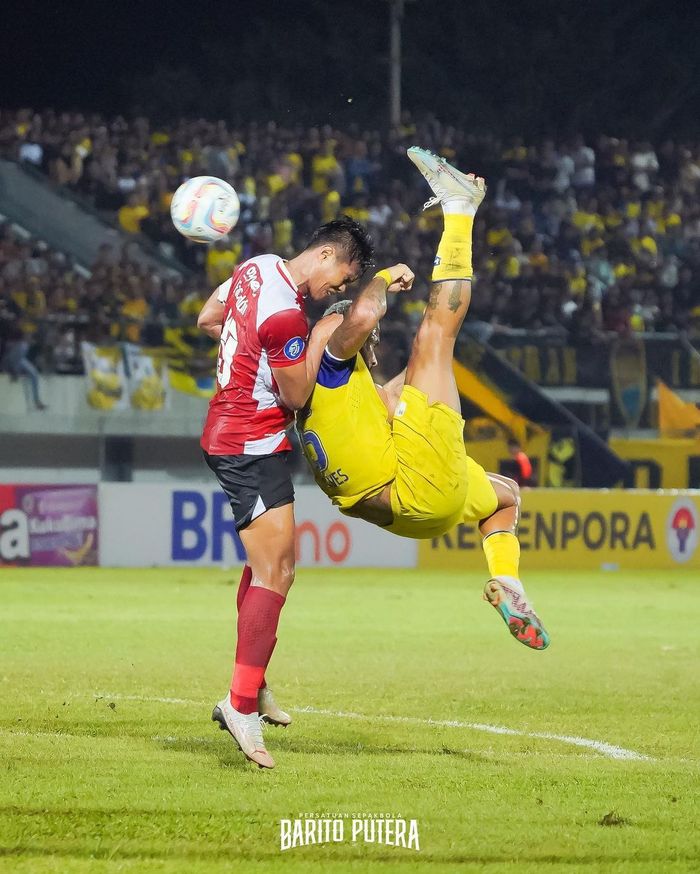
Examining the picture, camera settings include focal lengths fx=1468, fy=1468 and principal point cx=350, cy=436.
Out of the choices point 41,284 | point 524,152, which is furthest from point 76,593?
point 524,152

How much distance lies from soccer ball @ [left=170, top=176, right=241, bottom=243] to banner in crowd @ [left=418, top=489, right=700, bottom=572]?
14.1m

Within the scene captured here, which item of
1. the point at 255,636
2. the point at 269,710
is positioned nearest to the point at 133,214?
the point at 269,710

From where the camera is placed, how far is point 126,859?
13.8 feet

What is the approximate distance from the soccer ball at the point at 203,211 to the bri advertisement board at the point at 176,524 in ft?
40.9

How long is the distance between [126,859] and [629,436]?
1859 centimetres

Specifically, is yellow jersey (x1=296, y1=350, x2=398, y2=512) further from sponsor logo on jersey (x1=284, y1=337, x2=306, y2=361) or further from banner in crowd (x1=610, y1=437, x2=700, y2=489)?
banner in crowd (x1=610, y1=437, x2=700, y2=489)

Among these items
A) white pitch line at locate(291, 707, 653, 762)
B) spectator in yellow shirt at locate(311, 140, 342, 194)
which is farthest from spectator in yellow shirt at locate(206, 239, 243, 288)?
white pitch line at locate(291, 707, 653, 762)

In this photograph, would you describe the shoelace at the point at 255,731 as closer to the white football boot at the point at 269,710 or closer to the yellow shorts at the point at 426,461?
the white football boot at the point at 269,710

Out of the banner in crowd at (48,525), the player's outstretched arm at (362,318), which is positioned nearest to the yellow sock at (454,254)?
the player's outstretched arm at (362,318)

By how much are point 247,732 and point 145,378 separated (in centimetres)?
1442

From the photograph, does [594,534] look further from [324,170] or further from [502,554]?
[502,554]

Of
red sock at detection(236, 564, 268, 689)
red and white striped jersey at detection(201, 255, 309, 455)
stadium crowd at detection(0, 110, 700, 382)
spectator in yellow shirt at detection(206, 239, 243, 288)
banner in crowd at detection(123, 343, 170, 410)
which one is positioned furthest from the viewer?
spectator in yellow shirt at detection(206, 239, 243, 288)

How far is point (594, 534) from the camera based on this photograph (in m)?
21.6

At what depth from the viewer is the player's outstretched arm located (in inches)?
235
